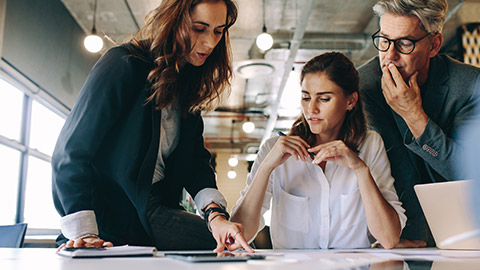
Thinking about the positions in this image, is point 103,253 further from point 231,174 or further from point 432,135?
point 231,174

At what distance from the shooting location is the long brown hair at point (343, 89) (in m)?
A: 1.91

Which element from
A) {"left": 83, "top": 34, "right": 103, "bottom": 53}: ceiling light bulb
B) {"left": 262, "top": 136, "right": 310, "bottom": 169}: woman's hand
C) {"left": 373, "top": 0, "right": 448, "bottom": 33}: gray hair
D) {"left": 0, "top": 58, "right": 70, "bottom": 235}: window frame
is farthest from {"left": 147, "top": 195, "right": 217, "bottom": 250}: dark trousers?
{"left": 83, "top": 34, "right": 103, "bottom": 53}: ceiling light bulb

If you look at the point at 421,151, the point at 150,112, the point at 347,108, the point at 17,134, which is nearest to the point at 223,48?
the point at 150,112

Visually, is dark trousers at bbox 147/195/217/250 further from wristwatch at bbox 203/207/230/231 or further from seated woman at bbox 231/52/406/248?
seated woman at bbox 231/52/406/248

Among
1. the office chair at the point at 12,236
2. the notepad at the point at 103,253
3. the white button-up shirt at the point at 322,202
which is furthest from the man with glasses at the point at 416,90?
the office chair at the point at 12,236

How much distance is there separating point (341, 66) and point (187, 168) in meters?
0.86

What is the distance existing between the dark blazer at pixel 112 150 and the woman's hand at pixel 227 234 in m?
0.22

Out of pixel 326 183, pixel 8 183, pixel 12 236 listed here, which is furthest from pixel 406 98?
pixel 8 183

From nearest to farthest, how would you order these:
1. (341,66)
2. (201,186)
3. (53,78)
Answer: (201,186), (341,66), (53,78)

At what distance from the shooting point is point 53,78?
550 cm

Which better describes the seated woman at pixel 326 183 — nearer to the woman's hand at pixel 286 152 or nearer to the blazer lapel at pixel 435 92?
the woman's hand at pixel 286 152

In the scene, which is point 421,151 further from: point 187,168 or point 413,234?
point 187,168

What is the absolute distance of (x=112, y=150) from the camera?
134 centimetres

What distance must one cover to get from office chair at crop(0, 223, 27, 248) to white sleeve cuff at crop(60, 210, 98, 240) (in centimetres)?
112
